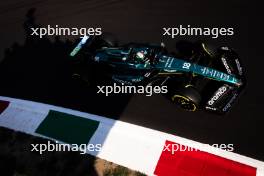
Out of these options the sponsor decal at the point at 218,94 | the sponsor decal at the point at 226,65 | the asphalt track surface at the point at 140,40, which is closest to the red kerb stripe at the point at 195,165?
the asphalt track surface at the point at 140,40

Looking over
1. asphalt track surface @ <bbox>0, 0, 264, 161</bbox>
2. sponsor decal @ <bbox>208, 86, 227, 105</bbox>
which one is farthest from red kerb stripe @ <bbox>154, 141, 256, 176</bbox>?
sponsor decal @ <bbox>208, 86, 227, 105</bbox>

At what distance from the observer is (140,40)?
10227 millimetres

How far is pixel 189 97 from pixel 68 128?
9.89 ft

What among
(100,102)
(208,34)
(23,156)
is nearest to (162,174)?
(100,102)

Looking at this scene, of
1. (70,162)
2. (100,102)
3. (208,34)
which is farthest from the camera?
(208,34)

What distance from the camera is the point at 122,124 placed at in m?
8.45

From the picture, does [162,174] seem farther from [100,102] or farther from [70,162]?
[100,102]

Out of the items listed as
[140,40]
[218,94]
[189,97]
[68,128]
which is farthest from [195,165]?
[140,40]

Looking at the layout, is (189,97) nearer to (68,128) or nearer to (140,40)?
(68,128)

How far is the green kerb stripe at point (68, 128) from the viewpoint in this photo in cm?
843

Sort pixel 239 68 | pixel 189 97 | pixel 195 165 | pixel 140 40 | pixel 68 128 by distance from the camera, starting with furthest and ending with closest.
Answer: pixel 140 40
pixel 68 128
pixel 239 68
pixel 189 97
pixel 195 165

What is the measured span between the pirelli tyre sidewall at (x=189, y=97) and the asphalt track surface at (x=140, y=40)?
301mm

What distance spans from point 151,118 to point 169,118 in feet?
1.39

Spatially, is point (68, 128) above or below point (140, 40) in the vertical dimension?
below
